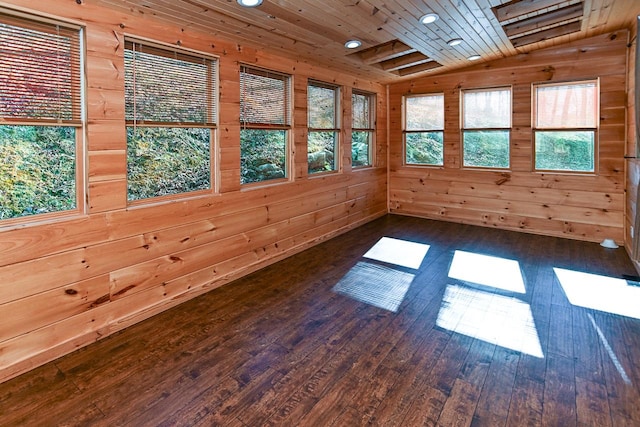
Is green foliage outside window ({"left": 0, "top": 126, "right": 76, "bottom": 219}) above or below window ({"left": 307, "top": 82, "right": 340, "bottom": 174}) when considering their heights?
below

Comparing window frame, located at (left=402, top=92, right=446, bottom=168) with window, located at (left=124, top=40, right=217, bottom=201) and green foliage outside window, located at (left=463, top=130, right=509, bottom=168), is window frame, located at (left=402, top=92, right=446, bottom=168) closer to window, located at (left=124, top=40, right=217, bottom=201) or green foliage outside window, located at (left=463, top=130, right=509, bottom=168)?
green foliage outside window, located at (left=463, top=130, right=509, bottom=168)

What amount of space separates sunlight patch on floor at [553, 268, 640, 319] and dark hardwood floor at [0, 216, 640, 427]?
19 mm

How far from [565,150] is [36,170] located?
19.6 ft

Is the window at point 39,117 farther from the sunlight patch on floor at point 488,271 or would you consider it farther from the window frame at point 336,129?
the sunlight patch on floor at point 488,271

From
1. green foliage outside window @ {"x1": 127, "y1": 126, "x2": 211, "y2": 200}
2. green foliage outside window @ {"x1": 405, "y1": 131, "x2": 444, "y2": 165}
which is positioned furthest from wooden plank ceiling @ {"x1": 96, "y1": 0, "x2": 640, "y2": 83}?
green foliage outside window @ {"x1": 405, "y1": 131, "x2": 444, "y2": 165}

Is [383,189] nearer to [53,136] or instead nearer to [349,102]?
[349,102]

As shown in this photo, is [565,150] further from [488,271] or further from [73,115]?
[73,115]

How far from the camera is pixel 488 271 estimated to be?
13.0 ft

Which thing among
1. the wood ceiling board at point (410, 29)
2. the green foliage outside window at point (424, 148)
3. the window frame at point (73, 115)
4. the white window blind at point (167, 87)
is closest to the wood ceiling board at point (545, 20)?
the wood ceiling board at point (410, 29)

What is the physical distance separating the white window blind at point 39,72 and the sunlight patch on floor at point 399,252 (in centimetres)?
328

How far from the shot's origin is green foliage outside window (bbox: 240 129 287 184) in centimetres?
379

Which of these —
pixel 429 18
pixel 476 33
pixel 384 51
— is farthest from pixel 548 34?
pixel 429 18

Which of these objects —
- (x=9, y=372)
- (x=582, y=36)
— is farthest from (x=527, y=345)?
(x=582, y=36)

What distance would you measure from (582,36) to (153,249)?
18.6ft
